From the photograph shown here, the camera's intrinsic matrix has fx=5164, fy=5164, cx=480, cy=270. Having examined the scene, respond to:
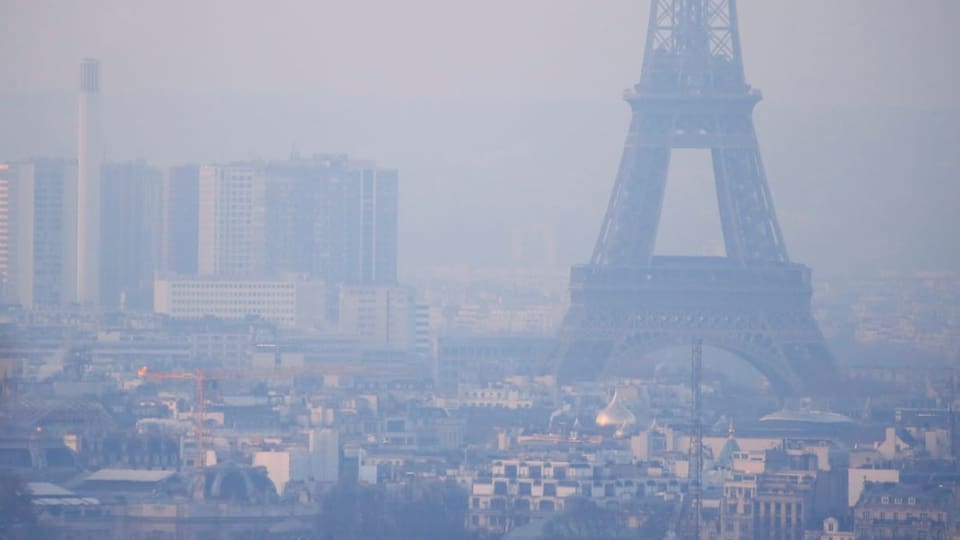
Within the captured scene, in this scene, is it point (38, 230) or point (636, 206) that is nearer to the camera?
point (636, 206)

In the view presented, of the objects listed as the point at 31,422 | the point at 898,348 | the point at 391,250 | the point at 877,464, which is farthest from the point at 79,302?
the point at 877,464

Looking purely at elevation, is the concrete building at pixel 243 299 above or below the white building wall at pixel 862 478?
above

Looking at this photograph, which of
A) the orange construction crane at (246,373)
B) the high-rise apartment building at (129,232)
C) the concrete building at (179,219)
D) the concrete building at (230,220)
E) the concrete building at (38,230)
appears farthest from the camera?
the concrete building at (230,220)

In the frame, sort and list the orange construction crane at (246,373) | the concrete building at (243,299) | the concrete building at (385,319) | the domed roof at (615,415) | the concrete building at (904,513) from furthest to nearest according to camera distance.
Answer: the concrete building at (243,299), the concrete building at (385,319), the domed roof at (615,415), the orange construction crane at (246,373), the concrete building at (904,513)

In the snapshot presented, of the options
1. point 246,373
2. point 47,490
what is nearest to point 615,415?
point 246,373

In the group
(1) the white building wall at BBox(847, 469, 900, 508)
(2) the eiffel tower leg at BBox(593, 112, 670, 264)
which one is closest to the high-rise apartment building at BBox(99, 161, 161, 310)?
(2) the eiffel tower leg at BBox(593, 112, 670, 264)

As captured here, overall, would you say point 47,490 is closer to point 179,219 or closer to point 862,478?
point 862,478

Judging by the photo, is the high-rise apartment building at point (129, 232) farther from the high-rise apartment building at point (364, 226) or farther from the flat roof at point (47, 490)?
the flat roof at point (47, 490)

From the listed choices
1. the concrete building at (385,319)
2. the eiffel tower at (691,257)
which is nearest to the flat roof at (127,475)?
the eiffel tower at (691,257)
